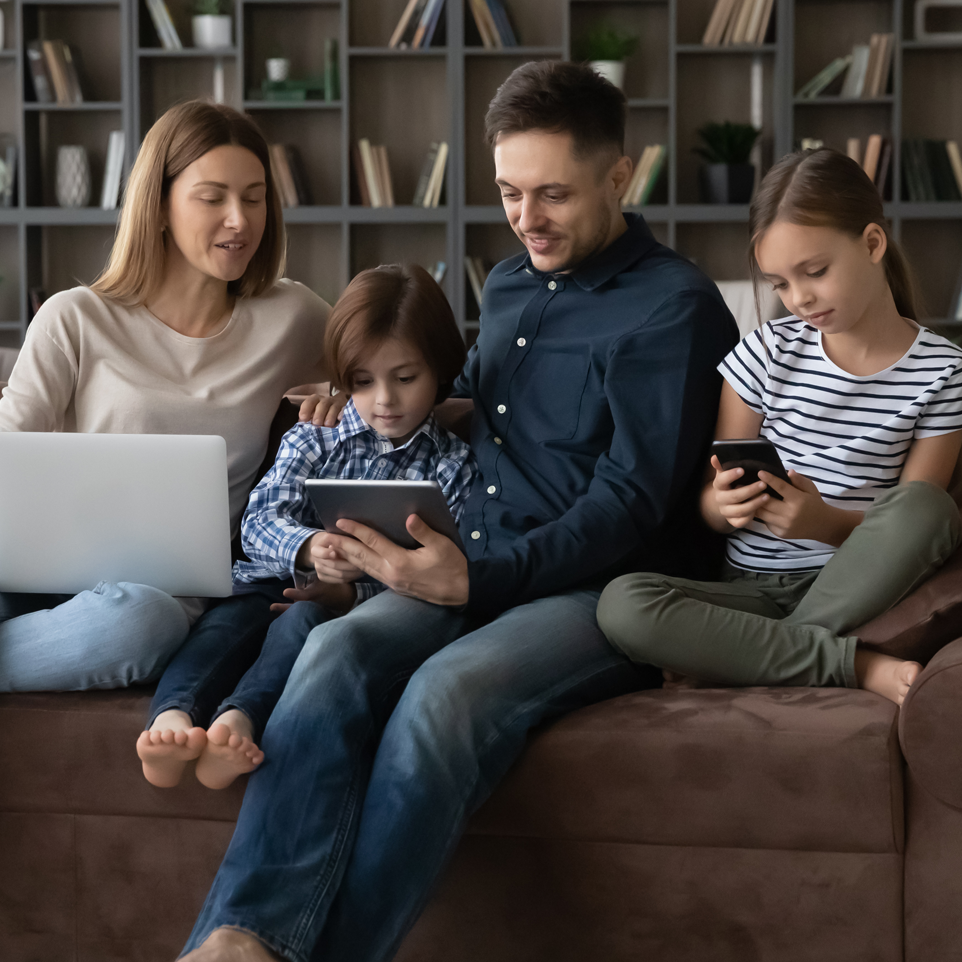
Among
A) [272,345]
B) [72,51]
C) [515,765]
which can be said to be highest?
[72,51]

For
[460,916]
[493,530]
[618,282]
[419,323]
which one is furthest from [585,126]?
[460,916]

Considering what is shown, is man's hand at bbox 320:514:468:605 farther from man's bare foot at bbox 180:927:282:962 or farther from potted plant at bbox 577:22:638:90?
potted plant at bbox 577:22:638:90

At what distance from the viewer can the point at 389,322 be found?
5.47ft

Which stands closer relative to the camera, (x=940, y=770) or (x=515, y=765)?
(x=940, y=770)

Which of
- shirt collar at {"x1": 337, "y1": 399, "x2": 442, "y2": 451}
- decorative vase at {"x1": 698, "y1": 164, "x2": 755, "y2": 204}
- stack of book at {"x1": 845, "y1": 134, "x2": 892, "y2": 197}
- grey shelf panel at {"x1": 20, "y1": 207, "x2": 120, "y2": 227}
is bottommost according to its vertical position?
shirt collar at {"x1": 337, "y1": 399, "x2": 442, "y2": 451}

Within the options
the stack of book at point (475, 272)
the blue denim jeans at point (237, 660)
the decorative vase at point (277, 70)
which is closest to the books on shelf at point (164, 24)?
the decorative vase at point (277, 70)

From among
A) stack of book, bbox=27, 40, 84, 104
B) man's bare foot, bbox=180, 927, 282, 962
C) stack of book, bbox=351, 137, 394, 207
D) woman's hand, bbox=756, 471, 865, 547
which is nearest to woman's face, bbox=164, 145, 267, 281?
woman's hand, bbox=756, 471, 865, 547

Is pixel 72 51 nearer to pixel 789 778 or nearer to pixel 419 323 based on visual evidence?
pixel 419 323

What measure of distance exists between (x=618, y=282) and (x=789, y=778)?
30.5 inches

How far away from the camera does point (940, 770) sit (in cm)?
119

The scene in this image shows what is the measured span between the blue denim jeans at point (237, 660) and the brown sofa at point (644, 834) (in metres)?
0.07

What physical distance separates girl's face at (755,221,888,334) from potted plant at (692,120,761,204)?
2.91 m

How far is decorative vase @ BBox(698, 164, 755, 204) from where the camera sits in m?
4.31

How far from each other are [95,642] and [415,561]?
43cm
